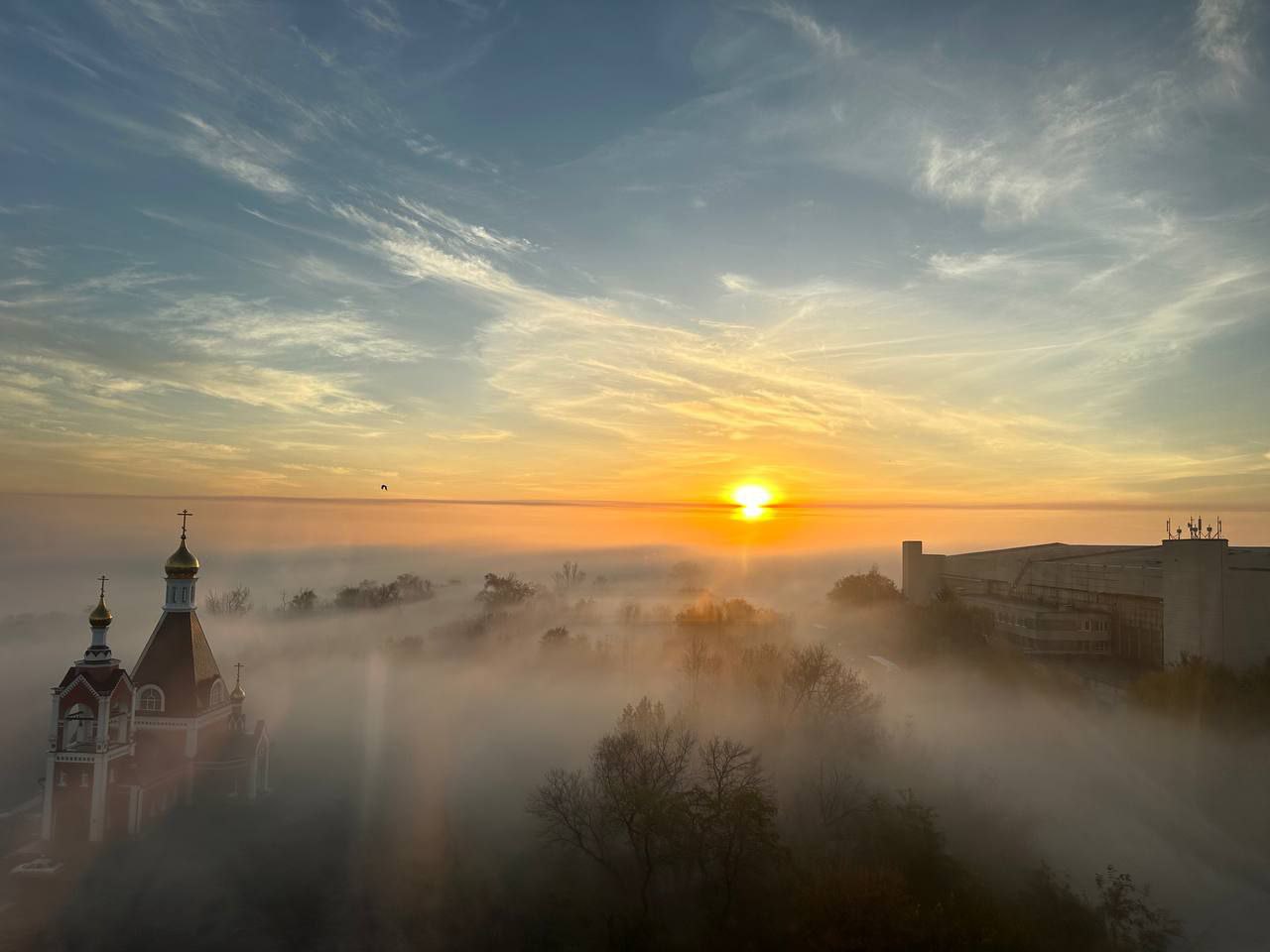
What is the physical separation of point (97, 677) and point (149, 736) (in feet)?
11.6

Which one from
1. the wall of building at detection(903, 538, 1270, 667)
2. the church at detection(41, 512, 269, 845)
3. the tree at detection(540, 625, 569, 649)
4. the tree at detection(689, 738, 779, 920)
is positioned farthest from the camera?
the tree at detection(540, 625, 569, 649)

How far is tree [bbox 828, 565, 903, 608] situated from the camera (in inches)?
3226

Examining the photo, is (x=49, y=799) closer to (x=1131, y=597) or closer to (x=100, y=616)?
(x=100, y=616)

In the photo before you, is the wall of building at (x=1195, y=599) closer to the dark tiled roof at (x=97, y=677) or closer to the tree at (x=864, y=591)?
the tree at (x=864, y=591)

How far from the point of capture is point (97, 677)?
105 feet

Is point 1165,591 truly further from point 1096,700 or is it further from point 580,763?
point 580,763

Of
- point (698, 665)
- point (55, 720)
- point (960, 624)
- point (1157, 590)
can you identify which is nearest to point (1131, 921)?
point (1157, 590)

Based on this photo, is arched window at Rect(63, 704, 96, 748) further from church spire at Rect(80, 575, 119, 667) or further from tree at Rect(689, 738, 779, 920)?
tree at Rect(689, 738, 779, 920)

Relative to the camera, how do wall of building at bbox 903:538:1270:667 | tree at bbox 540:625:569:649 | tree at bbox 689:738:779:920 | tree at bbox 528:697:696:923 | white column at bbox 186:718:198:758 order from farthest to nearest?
tree at bbox 540:625:569:649
wall of building at bbox 903:538:1270:667
white column at bbox 186:718:198:758
tree at bbox 528:697:696:923
tree at bbox 689:738:779:920

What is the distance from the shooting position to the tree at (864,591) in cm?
8194

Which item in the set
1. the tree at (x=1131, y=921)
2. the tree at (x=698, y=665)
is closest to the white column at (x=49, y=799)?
the tree at (x=698, y=665)

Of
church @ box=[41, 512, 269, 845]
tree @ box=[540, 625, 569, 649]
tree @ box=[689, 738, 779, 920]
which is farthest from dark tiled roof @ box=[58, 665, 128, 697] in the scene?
tree @ box=[540, 625, 569, 649]

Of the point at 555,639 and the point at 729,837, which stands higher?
the point at 555,639

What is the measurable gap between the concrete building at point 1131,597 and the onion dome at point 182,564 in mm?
52095
